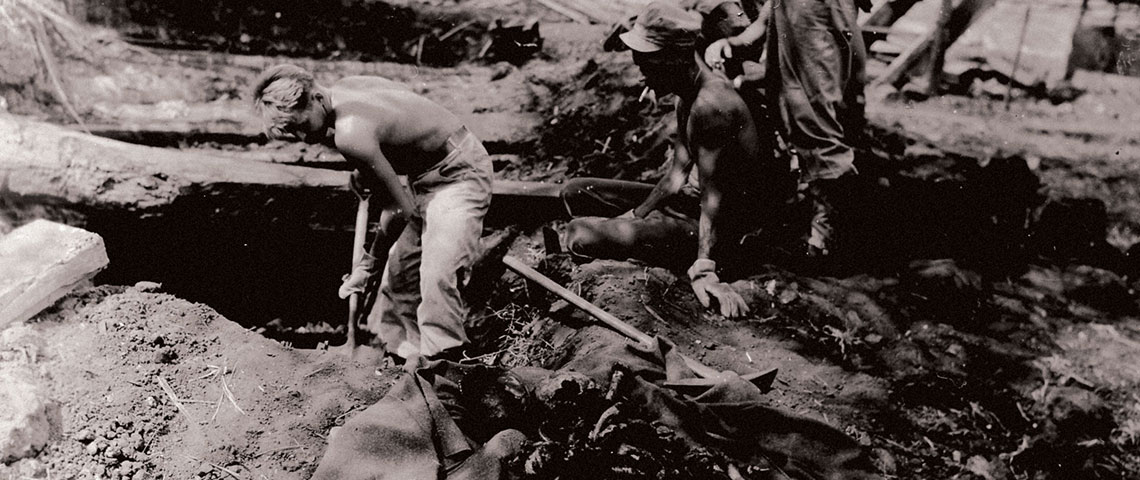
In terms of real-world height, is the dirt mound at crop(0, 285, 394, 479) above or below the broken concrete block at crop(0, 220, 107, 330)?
below

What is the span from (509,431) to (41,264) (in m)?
2.06

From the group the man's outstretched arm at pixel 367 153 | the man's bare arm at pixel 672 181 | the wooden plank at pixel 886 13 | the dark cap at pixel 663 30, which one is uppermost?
the dark cap at pixel 663 30

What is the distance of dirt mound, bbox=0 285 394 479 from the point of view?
2744 mm

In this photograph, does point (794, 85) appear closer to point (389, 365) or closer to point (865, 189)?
point (865, 189)

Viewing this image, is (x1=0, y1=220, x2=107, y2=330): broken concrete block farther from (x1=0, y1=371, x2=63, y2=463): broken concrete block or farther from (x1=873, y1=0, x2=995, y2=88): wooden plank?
(x1=873, y1=0, x2=995, y2=88): wooden plank

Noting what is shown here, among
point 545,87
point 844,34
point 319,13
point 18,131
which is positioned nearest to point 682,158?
point 844,34

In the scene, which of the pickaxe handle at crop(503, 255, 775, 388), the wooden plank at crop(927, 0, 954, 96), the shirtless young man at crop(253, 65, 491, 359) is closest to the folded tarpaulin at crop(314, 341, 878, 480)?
the pickaxe handle at crop(503, 255, 775, 388)

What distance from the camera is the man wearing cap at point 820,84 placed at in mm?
3645

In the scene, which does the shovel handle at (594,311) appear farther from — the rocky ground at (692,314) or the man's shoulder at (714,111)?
the man's shoulder at (714,111)

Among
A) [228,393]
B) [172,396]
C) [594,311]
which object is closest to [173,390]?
[172,396]

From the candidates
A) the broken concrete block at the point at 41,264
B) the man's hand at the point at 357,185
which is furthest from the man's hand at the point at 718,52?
the broken concrete block at the point at 41,264

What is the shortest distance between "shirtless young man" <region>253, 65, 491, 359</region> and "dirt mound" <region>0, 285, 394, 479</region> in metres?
0.35

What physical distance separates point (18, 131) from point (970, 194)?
481cm

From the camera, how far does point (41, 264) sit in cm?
321
